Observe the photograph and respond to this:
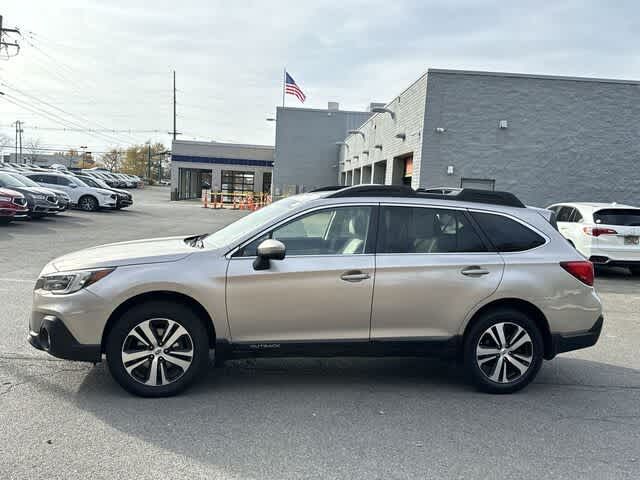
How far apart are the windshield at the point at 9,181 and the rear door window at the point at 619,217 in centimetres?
1885

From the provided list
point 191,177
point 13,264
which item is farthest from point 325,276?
point 191,177

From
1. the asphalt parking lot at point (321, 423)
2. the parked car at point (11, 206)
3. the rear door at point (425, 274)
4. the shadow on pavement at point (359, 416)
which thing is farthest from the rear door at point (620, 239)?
the parked car at point (11, 206)

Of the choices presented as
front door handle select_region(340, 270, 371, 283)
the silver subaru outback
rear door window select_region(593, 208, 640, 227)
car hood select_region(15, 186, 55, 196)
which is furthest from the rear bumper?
car hood select_region(15, 186, 55, 196)

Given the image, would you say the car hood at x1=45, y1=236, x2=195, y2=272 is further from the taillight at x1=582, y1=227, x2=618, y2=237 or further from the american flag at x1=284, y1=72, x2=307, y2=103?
the american flag at x1=284, y1=72, x2=307, y2=103

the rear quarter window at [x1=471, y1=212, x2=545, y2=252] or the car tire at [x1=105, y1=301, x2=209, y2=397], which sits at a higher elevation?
the rear quarter window at [x1=471, y1=212, x2=545, y2=252]

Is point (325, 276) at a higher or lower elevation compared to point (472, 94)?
lower

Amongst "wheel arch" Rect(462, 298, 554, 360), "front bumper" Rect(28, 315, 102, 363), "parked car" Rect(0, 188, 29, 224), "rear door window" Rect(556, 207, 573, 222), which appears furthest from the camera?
"parked car" Rect(0, 188, 29, 224)

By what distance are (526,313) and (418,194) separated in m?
1.44

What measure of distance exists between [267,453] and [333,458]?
0.43 meters

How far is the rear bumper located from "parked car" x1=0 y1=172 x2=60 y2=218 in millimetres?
18645

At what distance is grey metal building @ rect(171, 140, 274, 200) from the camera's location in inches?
2153

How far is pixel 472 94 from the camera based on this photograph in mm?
18531

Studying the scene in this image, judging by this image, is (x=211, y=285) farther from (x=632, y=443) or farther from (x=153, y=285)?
(x=632, y=443)

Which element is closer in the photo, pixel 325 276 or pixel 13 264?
pixel 325 276
